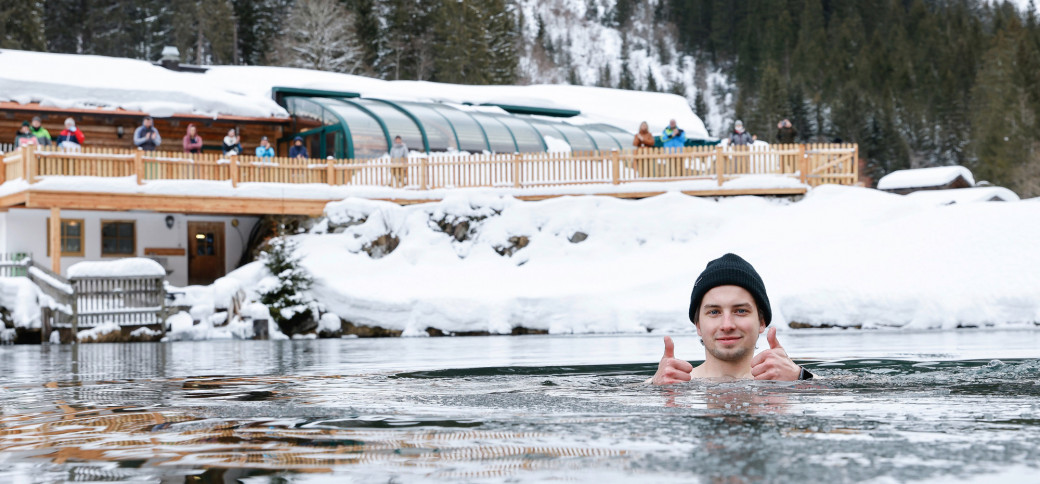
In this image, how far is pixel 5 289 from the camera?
20.1 meters

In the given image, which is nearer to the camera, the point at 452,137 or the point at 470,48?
the point at 452,137

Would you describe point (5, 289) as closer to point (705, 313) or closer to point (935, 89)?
point (705, 313)

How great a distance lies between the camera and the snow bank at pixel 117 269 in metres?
20.3

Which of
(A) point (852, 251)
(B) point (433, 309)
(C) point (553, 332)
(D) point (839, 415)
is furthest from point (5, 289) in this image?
(D) point (839, 415)

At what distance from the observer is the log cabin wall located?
2808cm

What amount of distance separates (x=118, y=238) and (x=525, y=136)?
500 inches

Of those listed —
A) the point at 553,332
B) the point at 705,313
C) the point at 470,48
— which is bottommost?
the point at 553,332

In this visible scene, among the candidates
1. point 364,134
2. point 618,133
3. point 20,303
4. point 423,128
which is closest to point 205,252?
point 364,134

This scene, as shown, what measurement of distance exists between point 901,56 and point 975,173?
27708mm

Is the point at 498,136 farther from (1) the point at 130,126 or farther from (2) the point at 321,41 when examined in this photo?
(2) the point at 321,41

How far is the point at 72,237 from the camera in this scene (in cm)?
2725

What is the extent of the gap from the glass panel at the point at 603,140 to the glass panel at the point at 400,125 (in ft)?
21.2

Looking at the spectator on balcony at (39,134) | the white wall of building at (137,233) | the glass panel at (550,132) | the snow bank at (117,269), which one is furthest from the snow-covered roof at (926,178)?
A: the snow bank at (117,269)

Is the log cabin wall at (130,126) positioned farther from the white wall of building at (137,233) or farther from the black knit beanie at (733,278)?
the black knit beanie at (733,278)
